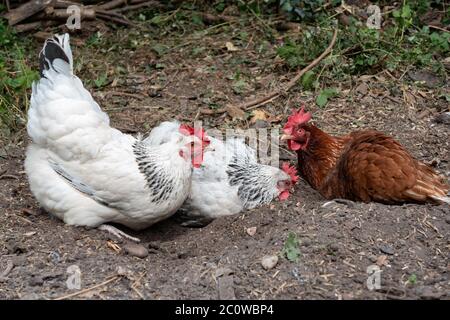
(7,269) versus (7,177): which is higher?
(7,269)

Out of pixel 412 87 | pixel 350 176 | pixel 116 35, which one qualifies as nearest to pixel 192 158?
pixel 350 176

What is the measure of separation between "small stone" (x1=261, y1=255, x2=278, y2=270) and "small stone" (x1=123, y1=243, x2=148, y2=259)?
30.9 inches

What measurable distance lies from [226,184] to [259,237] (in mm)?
622

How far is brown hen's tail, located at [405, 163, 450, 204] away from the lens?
4137mm

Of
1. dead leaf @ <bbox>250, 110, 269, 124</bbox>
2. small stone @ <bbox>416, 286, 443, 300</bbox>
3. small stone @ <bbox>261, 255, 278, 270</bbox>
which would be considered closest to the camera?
small stone @ <bbox>416, 286, 443, 300</bbox>

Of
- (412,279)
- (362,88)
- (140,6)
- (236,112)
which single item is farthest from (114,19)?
(412,279)

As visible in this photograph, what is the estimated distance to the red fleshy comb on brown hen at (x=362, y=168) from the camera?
420cm

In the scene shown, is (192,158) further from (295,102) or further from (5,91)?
(5,91)

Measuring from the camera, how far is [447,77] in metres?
5.72

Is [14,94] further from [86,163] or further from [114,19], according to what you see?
[114,19]

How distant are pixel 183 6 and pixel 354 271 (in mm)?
4173

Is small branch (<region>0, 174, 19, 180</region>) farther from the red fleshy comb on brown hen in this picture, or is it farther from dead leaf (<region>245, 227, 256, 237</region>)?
the red fleshy comb on brown hen

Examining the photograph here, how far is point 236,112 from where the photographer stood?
5414 millimetres

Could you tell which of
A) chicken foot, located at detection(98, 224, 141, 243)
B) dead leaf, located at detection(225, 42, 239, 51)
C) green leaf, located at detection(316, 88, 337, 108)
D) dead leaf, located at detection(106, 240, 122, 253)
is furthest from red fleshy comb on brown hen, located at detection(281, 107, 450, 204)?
dead leaf, located at detection(225, 42, 239, 51)
